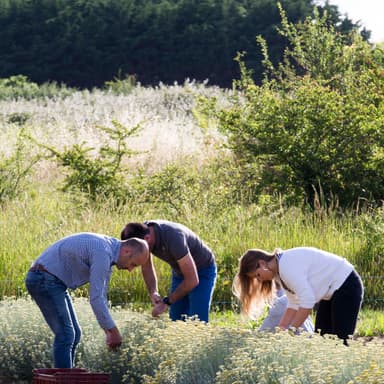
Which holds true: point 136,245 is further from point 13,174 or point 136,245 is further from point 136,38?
point 136,38

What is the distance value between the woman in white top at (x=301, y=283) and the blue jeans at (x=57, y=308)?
1.19 m

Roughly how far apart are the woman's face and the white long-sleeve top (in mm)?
105

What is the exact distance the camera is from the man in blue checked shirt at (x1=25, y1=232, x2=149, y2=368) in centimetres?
645

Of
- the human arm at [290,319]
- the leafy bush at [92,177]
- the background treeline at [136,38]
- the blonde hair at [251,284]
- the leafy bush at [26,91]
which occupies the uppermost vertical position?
the background treeline at [136,38]

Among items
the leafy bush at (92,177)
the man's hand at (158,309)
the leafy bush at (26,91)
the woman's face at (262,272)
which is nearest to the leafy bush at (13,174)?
the leafy bush at (92,177)

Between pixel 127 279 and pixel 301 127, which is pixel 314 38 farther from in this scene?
pixel 127 279

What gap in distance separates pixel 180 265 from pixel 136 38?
3451cm

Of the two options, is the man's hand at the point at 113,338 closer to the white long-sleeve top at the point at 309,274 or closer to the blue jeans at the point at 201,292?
the blue jeans at the point at 201,292

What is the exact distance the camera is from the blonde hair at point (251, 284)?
270 inches

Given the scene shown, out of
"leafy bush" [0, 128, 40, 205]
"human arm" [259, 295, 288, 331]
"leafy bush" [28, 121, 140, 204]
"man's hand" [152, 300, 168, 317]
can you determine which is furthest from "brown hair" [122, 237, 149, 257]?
"leafy bush" [0, 128, 40, 205]

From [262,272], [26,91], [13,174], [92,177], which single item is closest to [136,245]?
[262,272]

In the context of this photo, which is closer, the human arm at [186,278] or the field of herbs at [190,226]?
the field of herbs at [190,226]

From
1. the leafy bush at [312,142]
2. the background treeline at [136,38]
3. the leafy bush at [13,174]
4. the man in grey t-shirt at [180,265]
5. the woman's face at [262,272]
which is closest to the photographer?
the woman's face at [262,272]

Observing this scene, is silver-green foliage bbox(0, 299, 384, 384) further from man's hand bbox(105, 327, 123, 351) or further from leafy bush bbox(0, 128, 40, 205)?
leafy bush bbox(0, 128, 40, 205)
